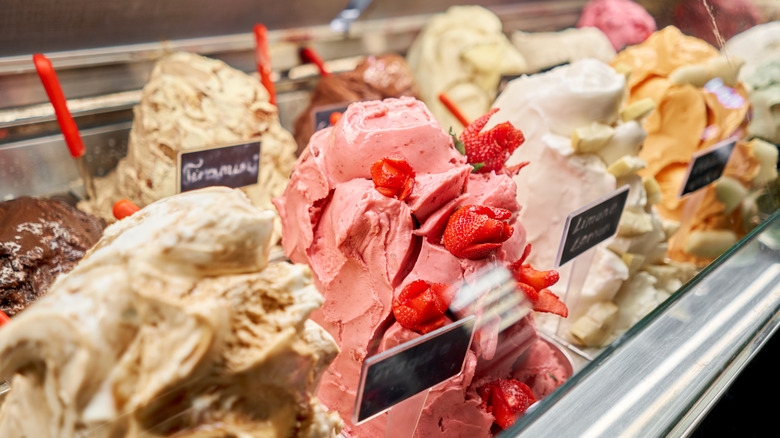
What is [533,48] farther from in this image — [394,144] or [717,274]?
[394,144]

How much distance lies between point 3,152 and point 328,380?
3.87 ft

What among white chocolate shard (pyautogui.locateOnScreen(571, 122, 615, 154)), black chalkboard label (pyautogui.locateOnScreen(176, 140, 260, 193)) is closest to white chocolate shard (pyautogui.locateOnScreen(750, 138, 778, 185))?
white chocolate shard (pyautogui.locateOnScreen(571, 122, 615, 154))

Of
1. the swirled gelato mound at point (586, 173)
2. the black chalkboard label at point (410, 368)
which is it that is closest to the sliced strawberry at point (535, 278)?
the black chalkboard label at point (410, 368)

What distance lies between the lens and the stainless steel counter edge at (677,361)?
2.73ft

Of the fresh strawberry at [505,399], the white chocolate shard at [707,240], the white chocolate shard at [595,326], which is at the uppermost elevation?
the fresh strawberry at [505,399]

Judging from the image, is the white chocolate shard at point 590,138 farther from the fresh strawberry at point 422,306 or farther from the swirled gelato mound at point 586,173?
the fresh strawberry at point 422,306

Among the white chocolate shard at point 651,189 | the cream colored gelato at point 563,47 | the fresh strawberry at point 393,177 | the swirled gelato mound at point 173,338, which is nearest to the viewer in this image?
the swirled gelato mound at point 173,338

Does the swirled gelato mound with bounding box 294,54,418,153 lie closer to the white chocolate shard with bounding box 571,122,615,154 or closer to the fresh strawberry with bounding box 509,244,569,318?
the white chocolate shard with bounding box 571,122,615,154

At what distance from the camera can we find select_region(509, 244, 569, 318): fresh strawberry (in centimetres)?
102

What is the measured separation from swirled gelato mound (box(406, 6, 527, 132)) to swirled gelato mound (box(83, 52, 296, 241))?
0.74m

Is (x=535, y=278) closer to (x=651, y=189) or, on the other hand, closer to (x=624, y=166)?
(x=624, y=166)

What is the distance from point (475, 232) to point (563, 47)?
1886 mm

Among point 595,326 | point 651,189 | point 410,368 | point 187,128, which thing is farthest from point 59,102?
point 651,189

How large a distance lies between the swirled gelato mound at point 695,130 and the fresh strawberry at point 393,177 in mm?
1056
